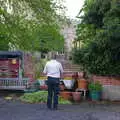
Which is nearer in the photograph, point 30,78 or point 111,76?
point 111,76

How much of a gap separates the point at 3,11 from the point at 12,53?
79.9 inches

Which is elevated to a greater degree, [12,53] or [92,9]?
[92,9]

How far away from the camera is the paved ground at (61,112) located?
1063 centimetres

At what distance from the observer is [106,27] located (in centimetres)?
1393

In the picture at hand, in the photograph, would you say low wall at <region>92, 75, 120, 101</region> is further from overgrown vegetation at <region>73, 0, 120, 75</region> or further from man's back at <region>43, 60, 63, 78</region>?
man's back at <region>43, 60, 63, 78</region>

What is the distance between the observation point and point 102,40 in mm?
14836

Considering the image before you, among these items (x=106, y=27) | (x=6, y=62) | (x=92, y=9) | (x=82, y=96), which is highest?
(x=92, y=9)

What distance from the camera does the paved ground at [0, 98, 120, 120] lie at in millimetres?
10634

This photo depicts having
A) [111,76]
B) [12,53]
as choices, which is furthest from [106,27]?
[12,53]

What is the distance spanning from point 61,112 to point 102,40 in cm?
417

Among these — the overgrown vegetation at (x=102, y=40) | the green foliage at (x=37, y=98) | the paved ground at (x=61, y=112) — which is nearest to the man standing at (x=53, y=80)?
the paved ground at (x=61, y=112)

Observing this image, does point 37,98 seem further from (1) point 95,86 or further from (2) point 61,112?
(2) point 61,112

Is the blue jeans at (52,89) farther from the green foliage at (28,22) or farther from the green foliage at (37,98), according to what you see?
the green foliage at (28,22)

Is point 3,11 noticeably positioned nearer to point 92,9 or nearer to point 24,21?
point 24,21
